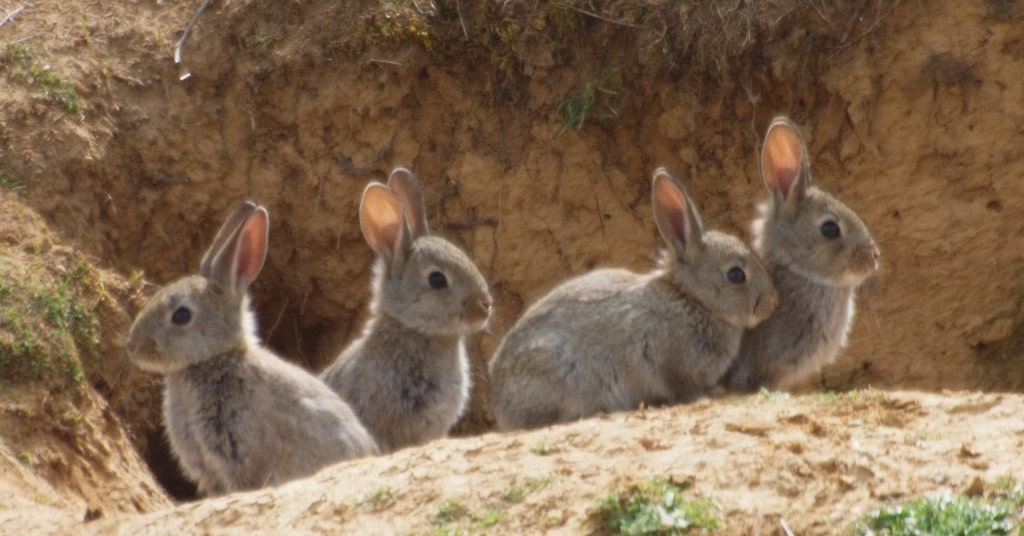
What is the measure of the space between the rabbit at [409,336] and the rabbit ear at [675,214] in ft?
3.86

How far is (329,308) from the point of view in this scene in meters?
11.4

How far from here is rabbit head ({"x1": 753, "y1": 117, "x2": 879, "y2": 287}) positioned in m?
8.62

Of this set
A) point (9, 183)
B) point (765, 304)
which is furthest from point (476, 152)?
point (9, 183)

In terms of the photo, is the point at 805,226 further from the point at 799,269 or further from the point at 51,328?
the point at 51,328

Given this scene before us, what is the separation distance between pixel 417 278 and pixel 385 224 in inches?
16.4

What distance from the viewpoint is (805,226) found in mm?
8711

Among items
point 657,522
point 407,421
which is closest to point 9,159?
point 407,421

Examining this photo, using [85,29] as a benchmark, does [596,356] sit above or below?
below

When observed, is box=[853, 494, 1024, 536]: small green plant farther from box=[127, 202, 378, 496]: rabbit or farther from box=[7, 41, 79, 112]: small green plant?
box=[7, 41, 79, 112]: small green plant

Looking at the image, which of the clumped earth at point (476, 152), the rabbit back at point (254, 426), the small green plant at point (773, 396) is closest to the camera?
the small green plant at point (773, 396)

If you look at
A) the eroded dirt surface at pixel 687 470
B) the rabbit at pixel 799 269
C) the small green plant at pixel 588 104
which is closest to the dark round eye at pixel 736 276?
the rabbit at pixel 799 269

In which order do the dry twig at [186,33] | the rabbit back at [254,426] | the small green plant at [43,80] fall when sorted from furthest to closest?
the dry twig at [186,33] → the small green plant at [43,80] → the rabbit back at [254,426]

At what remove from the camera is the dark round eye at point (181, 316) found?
796 cm

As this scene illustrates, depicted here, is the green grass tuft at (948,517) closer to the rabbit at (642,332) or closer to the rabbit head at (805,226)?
the rabbit at (642,332)
